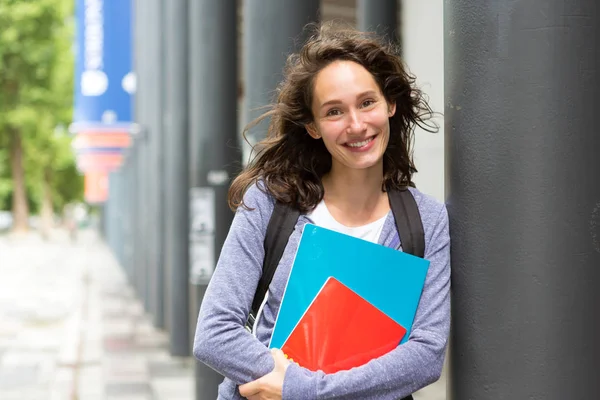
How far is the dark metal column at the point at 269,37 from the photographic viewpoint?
4559 millimetres

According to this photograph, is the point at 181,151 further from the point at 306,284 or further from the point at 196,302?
the point at 306,284

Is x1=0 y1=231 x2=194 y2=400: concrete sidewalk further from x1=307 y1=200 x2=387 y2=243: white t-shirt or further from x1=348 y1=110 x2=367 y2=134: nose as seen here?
x1=348 y1=110 x2=367 y2=134: nose

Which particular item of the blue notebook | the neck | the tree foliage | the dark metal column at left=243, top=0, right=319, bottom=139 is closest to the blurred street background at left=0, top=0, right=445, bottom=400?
the dark metal column at left=243, top=0, right=319, bottom=139

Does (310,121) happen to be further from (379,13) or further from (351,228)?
(379,13)

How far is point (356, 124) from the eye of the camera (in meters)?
2.17

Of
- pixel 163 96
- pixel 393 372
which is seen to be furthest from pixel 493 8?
pixel 163 96

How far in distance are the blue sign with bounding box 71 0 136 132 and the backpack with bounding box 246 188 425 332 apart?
509 inches

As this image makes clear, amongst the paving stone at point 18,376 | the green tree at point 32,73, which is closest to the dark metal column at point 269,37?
the paving stone at point 18,376

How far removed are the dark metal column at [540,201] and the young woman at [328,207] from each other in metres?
0.16

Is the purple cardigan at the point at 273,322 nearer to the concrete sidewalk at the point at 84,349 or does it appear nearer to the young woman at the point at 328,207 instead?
the young woman at the point at 328,207

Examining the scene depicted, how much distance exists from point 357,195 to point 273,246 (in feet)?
0.88

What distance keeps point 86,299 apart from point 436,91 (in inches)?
453

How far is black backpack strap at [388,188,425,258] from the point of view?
7.17 feet

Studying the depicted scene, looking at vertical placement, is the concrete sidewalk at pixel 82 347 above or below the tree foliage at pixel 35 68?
below
